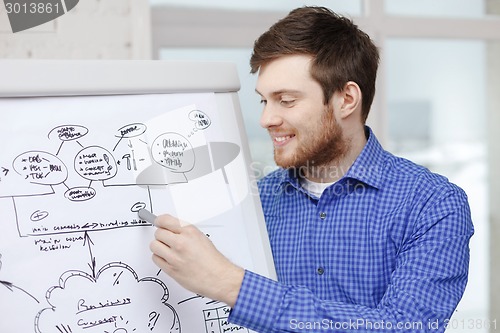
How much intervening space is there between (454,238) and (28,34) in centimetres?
137

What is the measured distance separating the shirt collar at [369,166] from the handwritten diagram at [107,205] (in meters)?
0.29

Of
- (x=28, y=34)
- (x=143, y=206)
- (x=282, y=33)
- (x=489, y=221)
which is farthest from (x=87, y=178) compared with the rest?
(x=489, y=221)

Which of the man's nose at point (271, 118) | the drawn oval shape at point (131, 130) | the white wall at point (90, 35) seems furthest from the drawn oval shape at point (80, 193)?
the white wall at point (90, 35)

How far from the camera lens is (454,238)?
1.31 metres

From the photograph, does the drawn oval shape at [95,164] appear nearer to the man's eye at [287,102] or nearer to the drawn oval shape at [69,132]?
the drawn oval shape at [69,132]

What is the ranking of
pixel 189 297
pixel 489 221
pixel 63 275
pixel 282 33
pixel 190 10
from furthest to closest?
pixel 489 221 → pixel 190 10 → pixel 282 33 → pixel 189 297 → pixel 63 275

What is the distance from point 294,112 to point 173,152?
309 mm

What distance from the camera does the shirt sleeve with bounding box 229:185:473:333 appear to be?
3.84 feet

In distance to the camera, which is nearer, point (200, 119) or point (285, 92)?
point (200, 119)

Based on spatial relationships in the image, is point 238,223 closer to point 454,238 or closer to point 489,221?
point 454,238

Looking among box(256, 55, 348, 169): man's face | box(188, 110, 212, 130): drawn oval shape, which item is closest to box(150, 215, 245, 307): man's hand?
box(188, 110, 212, 130): drawn oval shape

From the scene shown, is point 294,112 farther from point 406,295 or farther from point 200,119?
point 406,295

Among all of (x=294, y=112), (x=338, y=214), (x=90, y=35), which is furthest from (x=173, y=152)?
(x=90, y=35)

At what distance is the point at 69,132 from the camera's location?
1.16 meters
